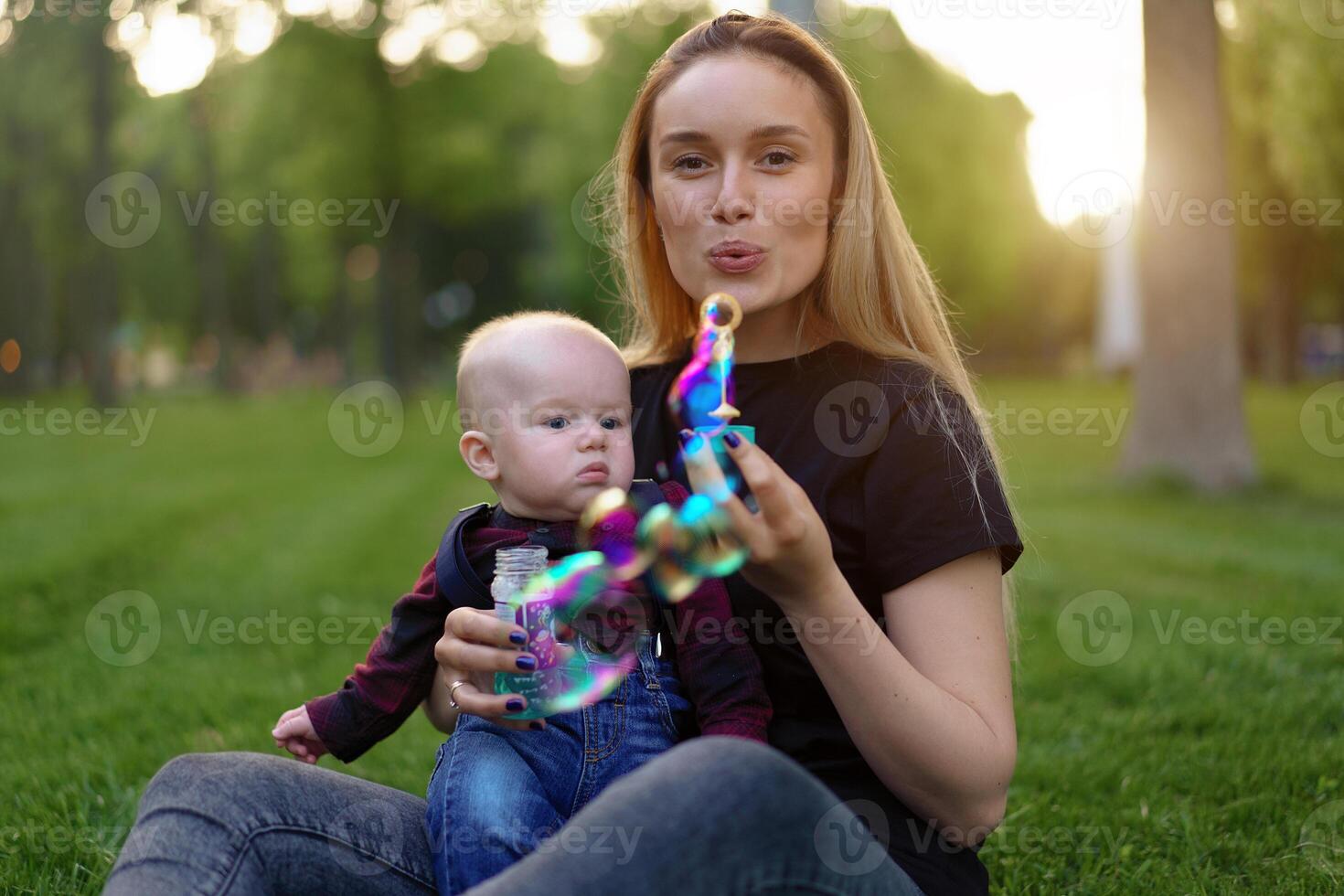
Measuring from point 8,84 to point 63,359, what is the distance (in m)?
18.2

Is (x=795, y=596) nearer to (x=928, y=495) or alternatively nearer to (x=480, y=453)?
(x=928, y=495)

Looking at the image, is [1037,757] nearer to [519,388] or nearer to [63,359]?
[519,388]

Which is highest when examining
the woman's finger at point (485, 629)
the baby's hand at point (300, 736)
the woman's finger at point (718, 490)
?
the woman's finger at point (718, 490)

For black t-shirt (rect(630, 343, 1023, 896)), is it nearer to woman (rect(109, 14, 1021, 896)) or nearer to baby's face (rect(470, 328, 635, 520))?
woman (rect(109, 14, 1021, 896))

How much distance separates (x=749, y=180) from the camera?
216cm

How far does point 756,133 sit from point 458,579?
942 mm

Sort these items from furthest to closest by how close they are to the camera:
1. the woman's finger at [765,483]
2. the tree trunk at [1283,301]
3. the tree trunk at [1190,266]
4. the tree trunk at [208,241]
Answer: the tree trunk at [208,241]
the tree trunk at [1283,301]
the tree trunk at [1190,266]
the woman's finger at [765,483]

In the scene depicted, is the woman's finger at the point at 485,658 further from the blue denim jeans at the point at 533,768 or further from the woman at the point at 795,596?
the blue denim jeans at the point at 533,768

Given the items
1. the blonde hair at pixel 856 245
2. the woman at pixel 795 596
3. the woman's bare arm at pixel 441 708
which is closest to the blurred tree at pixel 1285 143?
the blonde hair at pixel 856 245

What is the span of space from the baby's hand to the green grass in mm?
781

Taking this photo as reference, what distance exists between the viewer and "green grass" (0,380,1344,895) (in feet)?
9.52

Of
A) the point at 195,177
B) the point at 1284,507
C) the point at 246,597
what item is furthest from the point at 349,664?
the point at 195,177

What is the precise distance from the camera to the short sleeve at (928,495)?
1.91 metres

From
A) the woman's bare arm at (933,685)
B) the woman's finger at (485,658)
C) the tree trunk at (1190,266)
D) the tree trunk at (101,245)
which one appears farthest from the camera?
the tree trunk at (101,245)
